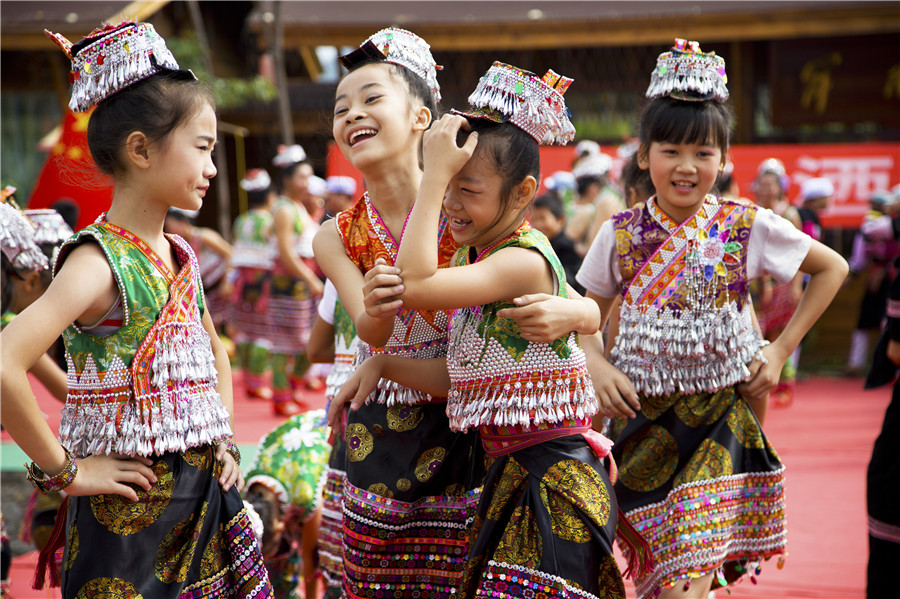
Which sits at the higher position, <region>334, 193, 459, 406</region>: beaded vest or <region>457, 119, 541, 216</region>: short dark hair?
<region>457, 119, 541, 216</region>: short dark hair

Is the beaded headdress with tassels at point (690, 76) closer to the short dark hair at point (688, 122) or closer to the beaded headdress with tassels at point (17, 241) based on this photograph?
the short dark hair at point (688, 122)

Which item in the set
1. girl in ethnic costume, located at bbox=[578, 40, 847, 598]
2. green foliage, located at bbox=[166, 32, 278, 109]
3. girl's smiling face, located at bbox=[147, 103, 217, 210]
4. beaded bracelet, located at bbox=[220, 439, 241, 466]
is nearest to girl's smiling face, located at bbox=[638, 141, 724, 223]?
girl in ethnic costume, located at bbox=[578, 40, 847, 598]

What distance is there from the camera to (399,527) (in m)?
2.09

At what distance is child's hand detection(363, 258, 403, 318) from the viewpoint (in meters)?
1.70

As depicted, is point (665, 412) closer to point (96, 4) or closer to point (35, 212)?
point (35, 212)

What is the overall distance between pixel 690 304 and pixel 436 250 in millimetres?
1052

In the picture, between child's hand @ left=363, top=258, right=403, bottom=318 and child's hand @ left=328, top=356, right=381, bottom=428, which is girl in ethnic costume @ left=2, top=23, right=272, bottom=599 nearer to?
child's hand @ left=328, top=356, right=381, bottom=428

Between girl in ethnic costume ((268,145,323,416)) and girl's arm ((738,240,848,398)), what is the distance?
4828 millimetres

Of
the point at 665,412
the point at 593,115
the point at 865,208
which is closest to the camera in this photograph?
the point at 665,412

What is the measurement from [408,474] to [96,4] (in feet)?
32.1

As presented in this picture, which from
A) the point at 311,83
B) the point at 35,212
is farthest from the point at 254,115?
the point at 35,212

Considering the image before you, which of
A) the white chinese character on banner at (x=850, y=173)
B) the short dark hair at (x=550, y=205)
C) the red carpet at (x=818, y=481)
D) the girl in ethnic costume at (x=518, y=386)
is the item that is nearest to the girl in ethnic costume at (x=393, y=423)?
the girl in ethnic costume at (x=518, y=386)

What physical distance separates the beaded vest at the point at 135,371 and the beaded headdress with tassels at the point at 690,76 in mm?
1439

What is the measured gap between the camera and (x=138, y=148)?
1.92 meters
